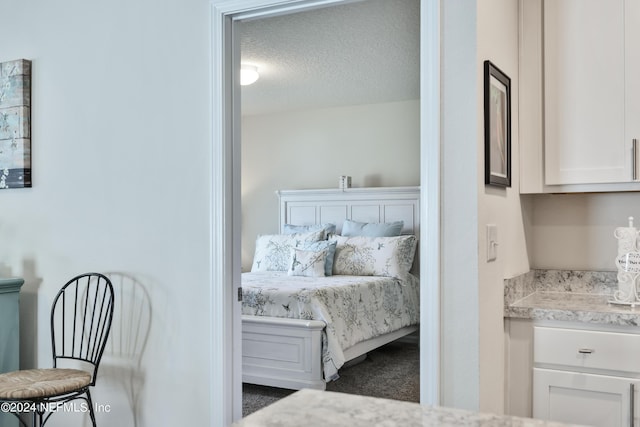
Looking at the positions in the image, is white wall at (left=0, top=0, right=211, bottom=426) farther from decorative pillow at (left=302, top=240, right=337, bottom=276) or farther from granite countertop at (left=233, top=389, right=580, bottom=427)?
decorative pillow at (left=302, top=240, right=337, bottom=276)

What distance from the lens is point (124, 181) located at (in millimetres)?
2781

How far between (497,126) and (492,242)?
44 centimetres

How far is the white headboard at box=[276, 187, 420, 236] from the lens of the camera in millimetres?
5934

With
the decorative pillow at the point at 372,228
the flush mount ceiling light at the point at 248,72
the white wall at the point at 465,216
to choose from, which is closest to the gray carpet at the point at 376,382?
the decorative pillow at the point at 372,228

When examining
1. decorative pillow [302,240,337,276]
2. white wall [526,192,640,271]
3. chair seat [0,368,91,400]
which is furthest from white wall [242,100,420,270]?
chair seat [0,368,91,400]

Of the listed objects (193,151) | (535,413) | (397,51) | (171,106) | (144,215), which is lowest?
(535,413)

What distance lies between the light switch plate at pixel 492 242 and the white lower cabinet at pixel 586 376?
1.20ft

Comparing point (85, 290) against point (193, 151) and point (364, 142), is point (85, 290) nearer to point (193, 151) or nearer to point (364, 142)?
point (193, 151)

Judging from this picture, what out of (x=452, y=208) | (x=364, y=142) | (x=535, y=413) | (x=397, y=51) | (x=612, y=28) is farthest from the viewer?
(x=364, y=142)

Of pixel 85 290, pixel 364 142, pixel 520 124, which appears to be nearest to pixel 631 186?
pixel 520 124

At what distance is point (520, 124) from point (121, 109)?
5.87 ft

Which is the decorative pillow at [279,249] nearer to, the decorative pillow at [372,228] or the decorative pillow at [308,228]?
the decorative pillow at [308,228]

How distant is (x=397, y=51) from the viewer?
4.51 meters

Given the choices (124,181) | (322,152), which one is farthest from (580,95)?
(322,152)
